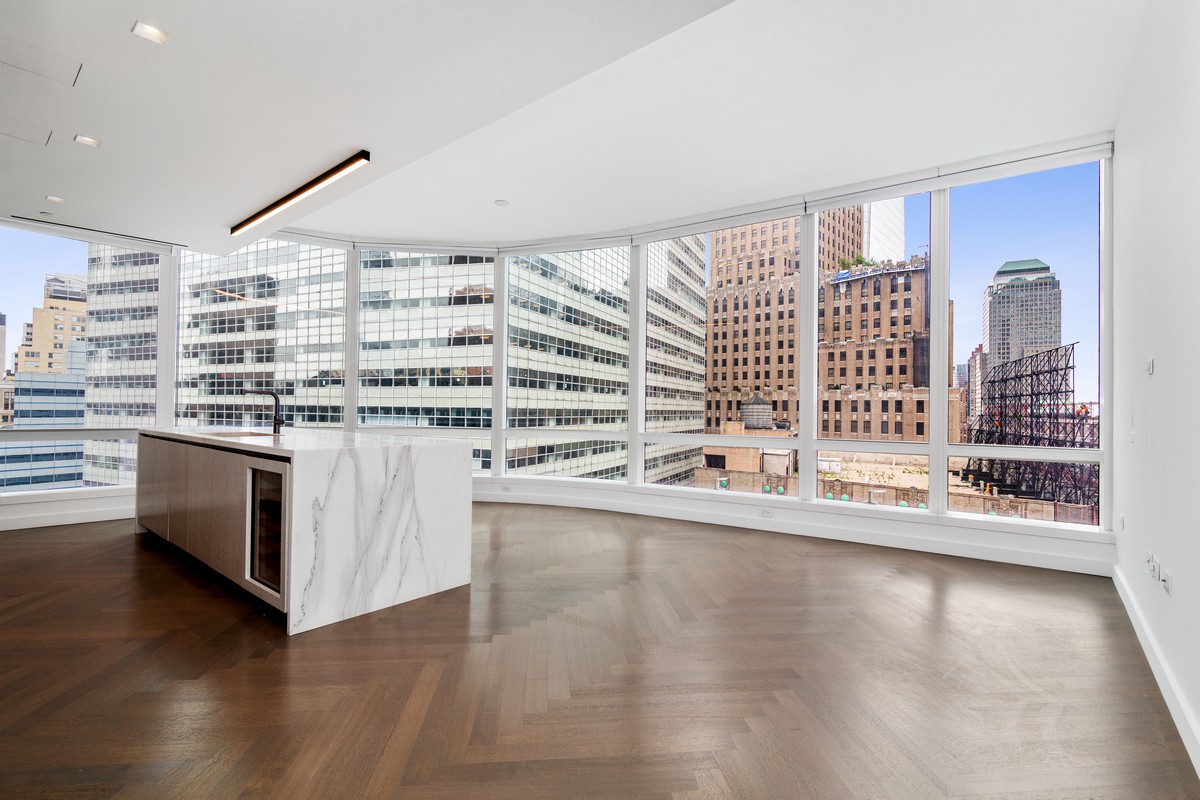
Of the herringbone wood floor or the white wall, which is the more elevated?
the white wall

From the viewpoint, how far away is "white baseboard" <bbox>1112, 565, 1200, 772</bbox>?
1749 millimetres

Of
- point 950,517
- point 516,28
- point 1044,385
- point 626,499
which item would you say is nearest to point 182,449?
point 516,28

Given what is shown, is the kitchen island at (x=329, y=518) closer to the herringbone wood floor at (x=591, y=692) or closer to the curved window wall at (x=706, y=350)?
the herringbone wood floor at (x=591, y=692)

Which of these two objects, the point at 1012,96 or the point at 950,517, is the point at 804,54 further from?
the point at 950,517

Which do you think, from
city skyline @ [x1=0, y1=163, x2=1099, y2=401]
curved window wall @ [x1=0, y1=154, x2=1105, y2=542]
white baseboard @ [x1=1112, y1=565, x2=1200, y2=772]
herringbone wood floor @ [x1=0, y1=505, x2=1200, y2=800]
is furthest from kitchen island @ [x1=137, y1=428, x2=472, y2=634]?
white baseboard @ [x1=1112, y1=565, x2=1200, y2=772]

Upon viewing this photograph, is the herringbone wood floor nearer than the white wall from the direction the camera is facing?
Yes

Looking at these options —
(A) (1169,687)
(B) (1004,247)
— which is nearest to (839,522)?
(B) (1004,247)

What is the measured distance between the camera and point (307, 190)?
3.77 metres

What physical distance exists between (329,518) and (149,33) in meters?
2.10

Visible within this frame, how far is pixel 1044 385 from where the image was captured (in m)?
3.97

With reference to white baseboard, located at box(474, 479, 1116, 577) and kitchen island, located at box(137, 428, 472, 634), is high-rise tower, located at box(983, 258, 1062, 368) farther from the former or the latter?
kitchen island, located at box(137, 428, 472, 634)

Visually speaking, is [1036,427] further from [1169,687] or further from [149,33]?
[149,33]

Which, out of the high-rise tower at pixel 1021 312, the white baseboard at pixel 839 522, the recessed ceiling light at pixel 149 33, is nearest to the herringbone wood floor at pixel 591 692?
the white baseboard at pixel 839 522

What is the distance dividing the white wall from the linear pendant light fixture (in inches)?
146
